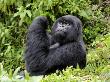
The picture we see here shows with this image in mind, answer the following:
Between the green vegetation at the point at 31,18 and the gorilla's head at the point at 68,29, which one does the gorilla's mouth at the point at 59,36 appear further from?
the green vegetation at the point at 31,18

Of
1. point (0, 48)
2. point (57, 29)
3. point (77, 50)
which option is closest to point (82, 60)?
point (77, 50)

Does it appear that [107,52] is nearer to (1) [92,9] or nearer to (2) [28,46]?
(2) [28,46]

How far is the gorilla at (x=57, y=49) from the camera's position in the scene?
4.86m

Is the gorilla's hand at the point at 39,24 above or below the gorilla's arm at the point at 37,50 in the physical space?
above

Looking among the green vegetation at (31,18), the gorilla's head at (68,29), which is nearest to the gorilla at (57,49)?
the gorilla's head at (68,29)

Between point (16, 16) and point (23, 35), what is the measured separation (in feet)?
1.19

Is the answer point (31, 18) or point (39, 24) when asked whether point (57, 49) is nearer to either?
point (39, 24)

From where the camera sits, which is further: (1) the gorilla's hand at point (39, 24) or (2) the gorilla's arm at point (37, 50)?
(1) the gorilla's hand at point (39, 24)

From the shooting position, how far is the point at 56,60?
16.0ft

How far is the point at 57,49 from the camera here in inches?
194

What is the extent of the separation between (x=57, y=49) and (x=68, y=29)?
284 millimetres

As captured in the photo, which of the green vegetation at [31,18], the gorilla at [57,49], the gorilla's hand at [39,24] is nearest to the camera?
the gorilla at [57,49]

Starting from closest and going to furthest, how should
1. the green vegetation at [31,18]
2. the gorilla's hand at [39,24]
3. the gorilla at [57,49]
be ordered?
1. the gorilla at [57,49]
2. the gorilla's hand at [39,24]
3. the green vegetation at [31,18]

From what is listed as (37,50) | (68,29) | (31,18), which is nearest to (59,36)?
(68,29)
